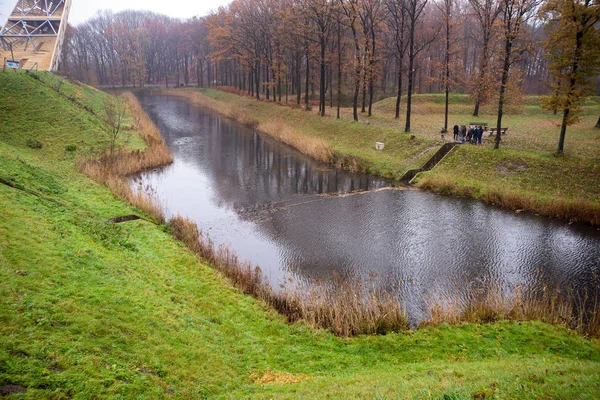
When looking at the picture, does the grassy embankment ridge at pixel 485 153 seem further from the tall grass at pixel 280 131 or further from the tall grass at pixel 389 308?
the tall grass at pixel 389 308

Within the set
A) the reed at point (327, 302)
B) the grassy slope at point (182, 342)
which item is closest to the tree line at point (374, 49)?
the reed at point (327, 302)

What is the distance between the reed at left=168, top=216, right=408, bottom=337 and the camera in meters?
10.2

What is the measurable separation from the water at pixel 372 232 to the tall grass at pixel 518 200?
0.65 metres

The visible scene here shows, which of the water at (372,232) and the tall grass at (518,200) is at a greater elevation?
the tall grass at (518,200)

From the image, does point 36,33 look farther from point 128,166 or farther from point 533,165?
point 533,165

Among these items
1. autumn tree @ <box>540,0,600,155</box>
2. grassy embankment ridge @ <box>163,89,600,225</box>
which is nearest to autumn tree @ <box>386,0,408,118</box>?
grassy embankment ridge @ <box>163,89,600,225</box>

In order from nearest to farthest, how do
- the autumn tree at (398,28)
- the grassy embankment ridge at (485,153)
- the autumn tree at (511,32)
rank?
1. the grassy embankment ridge at (485,153)
2. the autumn tree at (511,32)
3. the autumn tree at (398,28)

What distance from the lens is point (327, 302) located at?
431 inches

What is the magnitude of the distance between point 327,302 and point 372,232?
7547 mm

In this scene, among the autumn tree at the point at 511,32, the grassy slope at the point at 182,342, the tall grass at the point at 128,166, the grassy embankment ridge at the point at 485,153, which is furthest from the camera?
the autumn tree at the point at 511,32

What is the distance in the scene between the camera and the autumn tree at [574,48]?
2150 cm

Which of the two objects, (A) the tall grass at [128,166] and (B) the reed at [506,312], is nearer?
(B) the reed at [506,312]

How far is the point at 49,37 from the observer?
2255 inches

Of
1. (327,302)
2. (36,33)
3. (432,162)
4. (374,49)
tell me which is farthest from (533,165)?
(36,33)
